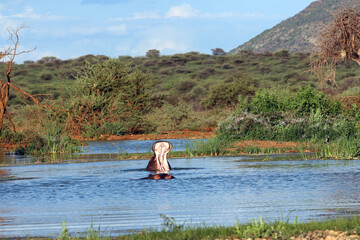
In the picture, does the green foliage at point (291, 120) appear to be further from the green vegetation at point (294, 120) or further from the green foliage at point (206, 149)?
the green foliage at point (206, 149)

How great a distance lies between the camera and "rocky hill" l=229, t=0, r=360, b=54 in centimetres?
13488

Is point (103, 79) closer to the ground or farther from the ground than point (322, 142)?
farther from the ground

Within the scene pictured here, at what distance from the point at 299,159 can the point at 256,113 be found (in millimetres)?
7374

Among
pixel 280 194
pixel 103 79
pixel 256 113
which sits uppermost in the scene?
pixel 103 79

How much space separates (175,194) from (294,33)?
132m

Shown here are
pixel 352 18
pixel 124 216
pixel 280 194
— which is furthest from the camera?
pixel 352 18

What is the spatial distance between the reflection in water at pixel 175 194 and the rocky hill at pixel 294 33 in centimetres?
11432

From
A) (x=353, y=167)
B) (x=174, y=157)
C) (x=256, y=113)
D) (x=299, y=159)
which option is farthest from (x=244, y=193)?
(x=256, y=113)

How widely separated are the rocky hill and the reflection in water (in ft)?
375

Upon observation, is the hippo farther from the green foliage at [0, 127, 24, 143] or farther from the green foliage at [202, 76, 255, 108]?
the green foliage at [202, 76, 255, 108]

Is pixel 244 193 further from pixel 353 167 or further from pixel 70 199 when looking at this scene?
pixel 353 167

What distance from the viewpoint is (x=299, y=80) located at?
81.6 metres

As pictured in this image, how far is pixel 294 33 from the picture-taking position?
14112cm

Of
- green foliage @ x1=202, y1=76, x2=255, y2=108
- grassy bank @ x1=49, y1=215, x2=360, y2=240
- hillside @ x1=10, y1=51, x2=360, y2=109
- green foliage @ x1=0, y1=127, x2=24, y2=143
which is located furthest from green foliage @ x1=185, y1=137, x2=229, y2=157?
hillside @ x1=10, y1=51, x2=360, y2=109
